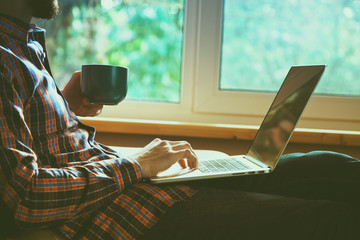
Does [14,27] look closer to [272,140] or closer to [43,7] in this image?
[43,7]

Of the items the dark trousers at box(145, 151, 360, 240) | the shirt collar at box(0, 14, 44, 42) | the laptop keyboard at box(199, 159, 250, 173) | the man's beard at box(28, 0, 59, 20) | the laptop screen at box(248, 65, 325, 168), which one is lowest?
the dark trousers at box(145, 151, 360, 240)

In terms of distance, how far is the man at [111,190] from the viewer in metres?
0.57

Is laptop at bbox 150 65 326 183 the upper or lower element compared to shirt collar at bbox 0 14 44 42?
lower

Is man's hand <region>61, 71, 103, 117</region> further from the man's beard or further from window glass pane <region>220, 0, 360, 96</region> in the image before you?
window glass pane <region>220, 0, 360, 96</region>

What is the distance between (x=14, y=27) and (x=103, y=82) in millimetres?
218

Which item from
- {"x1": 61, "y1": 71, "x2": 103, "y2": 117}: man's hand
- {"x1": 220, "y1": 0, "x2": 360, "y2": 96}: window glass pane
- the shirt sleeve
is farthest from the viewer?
{"x1": 220, "y1": 0, "x2": 360, "y2": 96}: window glass pane

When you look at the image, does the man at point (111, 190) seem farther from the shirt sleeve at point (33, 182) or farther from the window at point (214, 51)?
the window at point (214, 51)

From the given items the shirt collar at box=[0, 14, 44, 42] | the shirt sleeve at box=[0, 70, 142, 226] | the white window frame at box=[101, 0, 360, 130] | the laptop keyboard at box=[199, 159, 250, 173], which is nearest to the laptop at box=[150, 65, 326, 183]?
the laptop keyboard at box=[199, 159, 250, 173]

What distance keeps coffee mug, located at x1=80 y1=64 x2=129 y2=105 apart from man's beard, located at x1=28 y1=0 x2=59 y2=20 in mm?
147

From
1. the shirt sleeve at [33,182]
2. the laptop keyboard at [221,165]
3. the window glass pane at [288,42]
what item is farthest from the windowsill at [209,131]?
the shirt sleeve at [33,182]

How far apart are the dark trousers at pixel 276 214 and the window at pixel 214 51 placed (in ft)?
2.57

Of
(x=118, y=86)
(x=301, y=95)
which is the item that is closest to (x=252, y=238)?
(x=301, y=95)

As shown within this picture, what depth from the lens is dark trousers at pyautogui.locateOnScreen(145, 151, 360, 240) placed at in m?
0.60

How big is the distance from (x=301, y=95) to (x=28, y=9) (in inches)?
25.3
